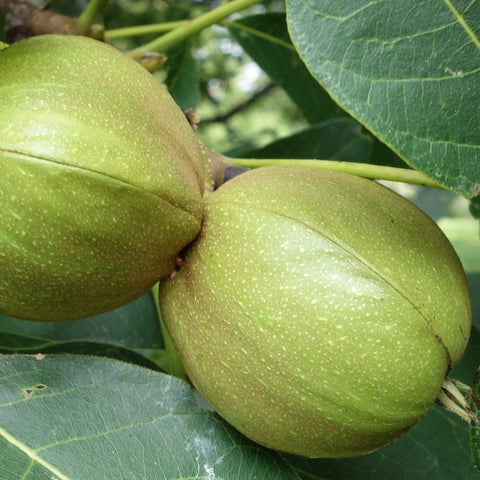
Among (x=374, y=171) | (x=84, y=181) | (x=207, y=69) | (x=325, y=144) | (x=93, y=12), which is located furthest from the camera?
(x=207, y=69)

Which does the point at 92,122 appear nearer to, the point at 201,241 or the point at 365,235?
the point at 201,241

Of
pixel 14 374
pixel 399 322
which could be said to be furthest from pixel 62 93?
pixel 399 322

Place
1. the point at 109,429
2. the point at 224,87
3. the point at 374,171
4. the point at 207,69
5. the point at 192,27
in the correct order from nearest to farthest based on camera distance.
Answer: the point at 109,429
the point at 374,171
the point at 192,27
the point at 207,69
the point at 224,87

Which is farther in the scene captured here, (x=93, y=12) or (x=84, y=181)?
(x=93, y=12)

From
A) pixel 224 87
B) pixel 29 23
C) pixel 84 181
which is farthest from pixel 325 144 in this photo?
pixel 224 87

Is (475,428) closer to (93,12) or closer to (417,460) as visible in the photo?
(417,460)

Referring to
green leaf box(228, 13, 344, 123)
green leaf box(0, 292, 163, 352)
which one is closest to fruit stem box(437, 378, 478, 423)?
green leaf box(0, 292, 163, 352)
